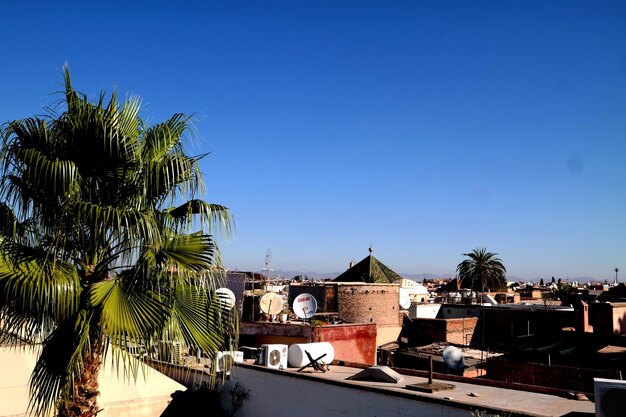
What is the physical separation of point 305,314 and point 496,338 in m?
25.9

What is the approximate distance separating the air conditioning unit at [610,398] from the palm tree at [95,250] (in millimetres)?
6502

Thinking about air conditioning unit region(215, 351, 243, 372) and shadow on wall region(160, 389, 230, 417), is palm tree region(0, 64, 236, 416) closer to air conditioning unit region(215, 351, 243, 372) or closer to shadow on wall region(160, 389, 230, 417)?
air conditioning unit region(215, 351, 243, 372)

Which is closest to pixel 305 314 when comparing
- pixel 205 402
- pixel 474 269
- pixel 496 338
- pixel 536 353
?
pixel 205 402

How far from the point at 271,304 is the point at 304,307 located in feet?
6.27

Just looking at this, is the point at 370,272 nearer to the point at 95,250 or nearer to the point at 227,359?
the point at 227,359

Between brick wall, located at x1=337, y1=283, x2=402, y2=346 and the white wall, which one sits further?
brick wall, located at x1=337, y1=283, x2=402, y2=346

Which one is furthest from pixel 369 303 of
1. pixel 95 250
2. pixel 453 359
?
pixel 95 250

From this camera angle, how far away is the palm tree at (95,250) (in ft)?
23.2

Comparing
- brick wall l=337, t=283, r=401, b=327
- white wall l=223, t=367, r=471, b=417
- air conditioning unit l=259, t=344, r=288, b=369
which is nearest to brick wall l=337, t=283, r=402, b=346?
brick wall l=337, t=283, r=401, b=327

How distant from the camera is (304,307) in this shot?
22.6 metres

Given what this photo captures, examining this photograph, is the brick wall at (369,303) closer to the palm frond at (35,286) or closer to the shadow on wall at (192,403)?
the shadow on wall at (192,403)

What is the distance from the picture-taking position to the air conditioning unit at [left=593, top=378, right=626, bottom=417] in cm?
910

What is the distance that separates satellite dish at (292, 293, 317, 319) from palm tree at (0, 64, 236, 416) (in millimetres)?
14140

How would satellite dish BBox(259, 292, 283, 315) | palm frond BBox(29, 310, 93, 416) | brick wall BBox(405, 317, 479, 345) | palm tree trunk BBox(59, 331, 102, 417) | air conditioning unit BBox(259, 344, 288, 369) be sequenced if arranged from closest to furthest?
1. palm frond BBox(29, 310, 93, 416)
2. palm tree trunk BBox(59, 331, 102, 417)
3. air conditioning unit BBox(259, 344, 288, 369)
4. satellite dish BBox(259, 292, 283, 315)
5. brick wall BBox(405, 317, 479, 345)
